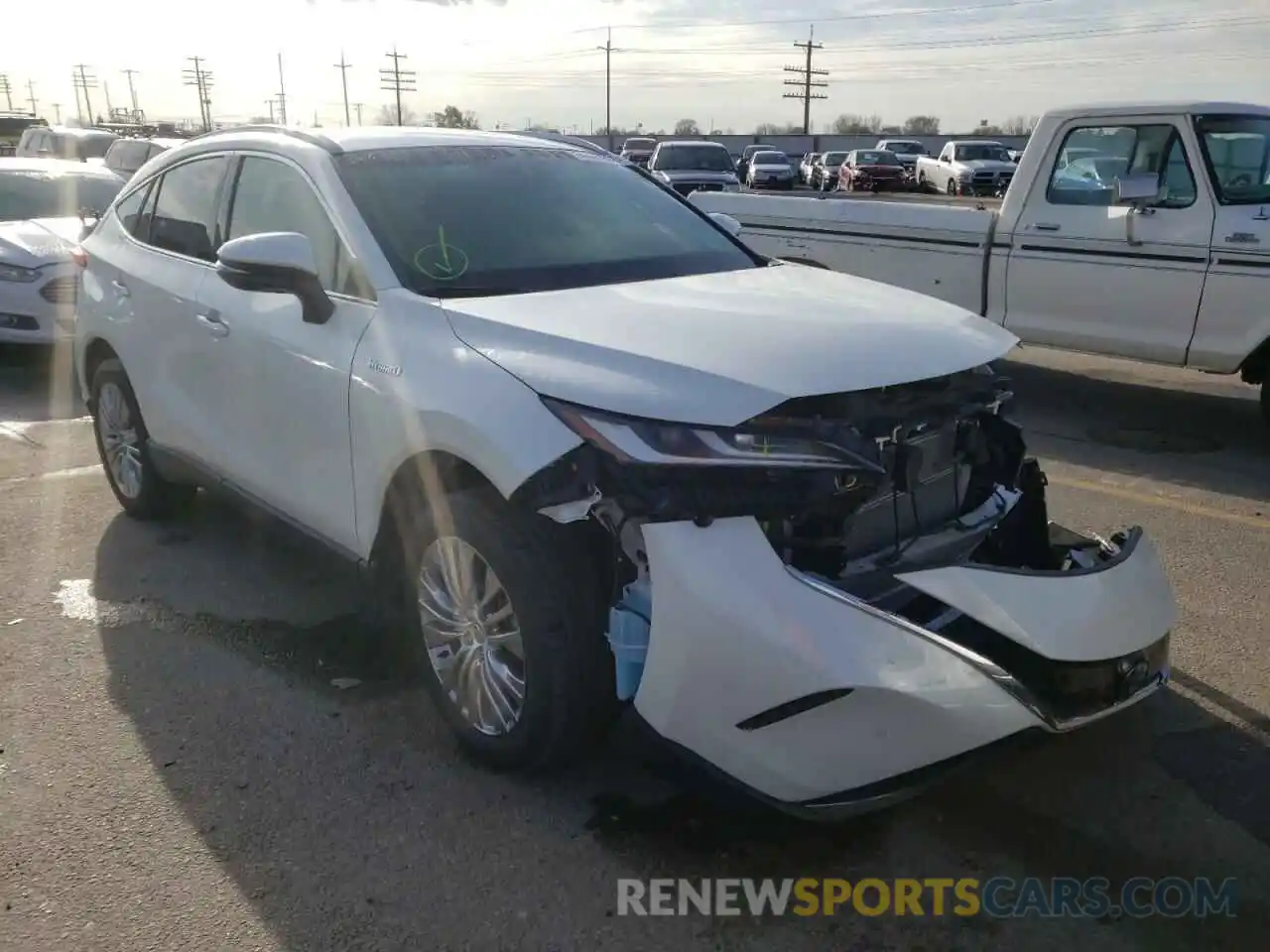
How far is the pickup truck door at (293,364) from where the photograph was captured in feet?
11.9

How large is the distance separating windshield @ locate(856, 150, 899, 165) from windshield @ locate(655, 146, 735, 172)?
12347 mm

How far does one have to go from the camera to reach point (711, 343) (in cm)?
295

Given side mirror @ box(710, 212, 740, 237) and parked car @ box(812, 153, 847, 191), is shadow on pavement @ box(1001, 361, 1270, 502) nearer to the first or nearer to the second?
side mirror @ box(710, 212, 740, 237)

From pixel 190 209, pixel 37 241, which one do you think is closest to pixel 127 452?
pixel 190 209

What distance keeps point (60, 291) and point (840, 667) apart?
8.58m

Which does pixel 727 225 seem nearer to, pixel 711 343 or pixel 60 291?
pixel 711 343

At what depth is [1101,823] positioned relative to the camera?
3094 millimetres

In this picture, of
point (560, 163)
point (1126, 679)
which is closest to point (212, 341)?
point (560, 163)

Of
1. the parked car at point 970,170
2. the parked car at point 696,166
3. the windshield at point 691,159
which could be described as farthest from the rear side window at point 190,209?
the parked car at point 970,170

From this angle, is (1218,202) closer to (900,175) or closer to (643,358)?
(643,358)

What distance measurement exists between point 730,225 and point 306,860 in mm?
3066

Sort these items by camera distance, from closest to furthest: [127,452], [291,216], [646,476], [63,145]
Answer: [646,476]
[291,216]
[127,452]
[63,145]

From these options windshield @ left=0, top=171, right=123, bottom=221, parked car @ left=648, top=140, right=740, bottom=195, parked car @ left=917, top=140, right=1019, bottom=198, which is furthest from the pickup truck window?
parked car @ left=917, top=140, right=1019, bottom=198

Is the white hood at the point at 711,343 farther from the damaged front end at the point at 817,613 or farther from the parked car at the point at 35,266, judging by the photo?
the parked car at the point at 35,266
